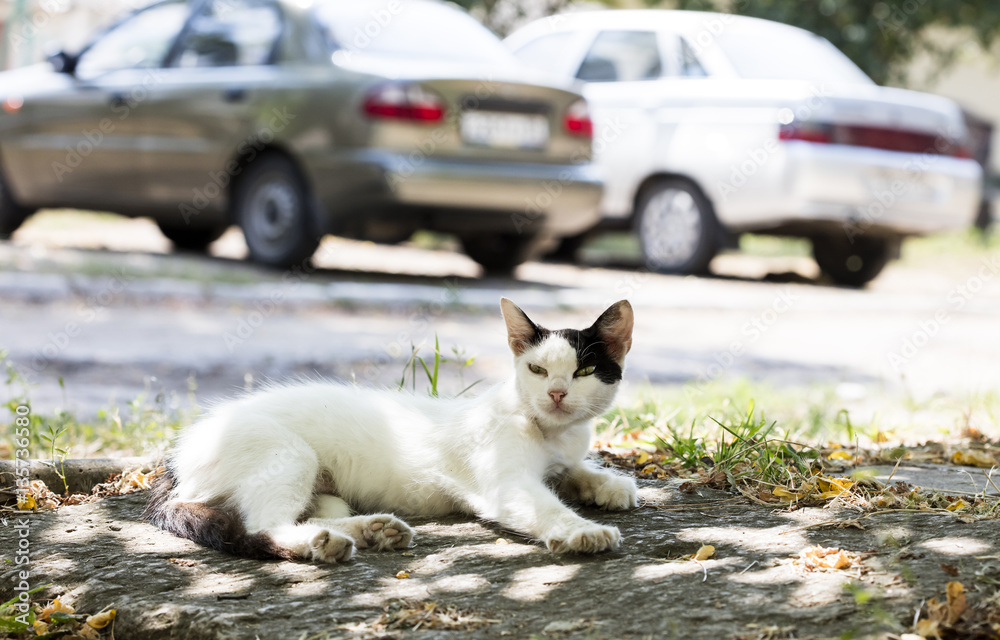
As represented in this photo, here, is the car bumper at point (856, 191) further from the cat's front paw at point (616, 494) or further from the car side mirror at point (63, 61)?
the cat's front paw at point (616, 494)

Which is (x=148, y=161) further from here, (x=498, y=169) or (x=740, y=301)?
(x=740, y=301)

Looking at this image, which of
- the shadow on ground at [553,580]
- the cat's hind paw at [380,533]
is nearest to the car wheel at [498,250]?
the shadow on ground at [553,580]

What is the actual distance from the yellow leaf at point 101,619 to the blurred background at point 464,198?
2799 mm

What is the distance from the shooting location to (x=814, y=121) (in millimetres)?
8969

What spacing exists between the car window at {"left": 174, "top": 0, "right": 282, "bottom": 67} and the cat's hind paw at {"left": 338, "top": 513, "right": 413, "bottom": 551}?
6.34 meters

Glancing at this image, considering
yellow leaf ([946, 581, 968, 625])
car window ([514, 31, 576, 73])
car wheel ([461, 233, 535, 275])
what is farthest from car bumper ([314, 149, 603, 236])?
yellow leaf ([946, 581, 968, 625])

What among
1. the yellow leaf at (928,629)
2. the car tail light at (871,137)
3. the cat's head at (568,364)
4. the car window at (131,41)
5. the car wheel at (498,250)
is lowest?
the yellow leaf at (928,629)

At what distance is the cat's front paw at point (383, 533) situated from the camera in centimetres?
272

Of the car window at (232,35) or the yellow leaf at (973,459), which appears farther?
the car window at (232,35)

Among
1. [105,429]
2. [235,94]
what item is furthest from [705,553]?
[235,94]

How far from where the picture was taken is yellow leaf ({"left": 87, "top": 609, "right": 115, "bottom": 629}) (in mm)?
2422

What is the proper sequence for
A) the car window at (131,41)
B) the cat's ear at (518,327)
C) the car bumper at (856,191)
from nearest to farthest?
the cat's ear at (518,327) → the car bumper at (856,191) → the car window at (131,41)

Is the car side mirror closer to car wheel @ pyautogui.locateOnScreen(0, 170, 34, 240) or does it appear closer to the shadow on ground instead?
car wheel @ pyautogui.locateOnScreen(0, 170, 34, 240)

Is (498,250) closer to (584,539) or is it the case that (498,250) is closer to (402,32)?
(402,32)
